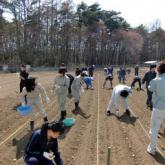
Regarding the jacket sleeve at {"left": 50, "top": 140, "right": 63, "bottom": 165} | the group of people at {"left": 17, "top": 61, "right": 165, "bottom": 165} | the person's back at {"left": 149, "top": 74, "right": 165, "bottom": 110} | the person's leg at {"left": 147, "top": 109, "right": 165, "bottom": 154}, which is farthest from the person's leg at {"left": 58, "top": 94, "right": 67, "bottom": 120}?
the jacket sleeve at {"left": 50, "top": 140, "right": 63, "bottom": 165}

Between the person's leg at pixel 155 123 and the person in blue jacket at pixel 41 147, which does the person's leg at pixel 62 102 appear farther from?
the person in blue jacket at pixel 41 147

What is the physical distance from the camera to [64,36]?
74938 mm

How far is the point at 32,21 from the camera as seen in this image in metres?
65.6

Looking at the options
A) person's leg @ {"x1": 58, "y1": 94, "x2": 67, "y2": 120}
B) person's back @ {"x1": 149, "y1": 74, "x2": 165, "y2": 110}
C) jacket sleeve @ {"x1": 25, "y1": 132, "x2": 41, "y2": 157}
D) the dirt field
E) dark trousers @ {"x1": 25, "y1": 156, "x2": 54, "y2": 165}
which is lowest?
the dirt field

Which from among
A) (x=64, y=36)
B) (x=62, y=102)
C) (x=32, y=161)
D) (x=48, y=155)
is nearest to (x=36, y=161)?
(x=32, y=161)

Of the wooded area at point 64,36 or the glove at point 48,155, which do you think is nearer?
the glove at point 48,155

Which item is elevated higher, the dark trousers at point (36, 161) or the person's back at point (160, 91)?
the person's back at point (160, 91)

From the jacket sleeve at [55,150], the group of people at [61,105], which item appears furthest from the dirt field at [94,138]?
the jacket sleeve at [55,150]

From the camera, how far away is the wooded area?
65.9 metres

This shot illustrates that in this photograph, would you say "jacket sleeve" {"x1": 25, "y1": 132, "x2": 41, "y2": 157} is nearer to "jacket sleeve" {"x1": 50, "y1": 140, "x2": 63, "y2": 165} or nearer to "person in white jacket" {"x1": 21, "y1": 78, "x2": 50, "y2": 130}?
"jacket sleeve" {"x1": 50, "y1": 140, "x2": 63, "y2": 165}

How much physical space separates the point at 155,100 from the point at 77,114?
253 inches

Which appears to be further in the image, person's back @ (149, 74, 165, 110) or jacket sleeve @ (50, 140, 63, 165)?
person's back @ (149, 74, 165, 110)

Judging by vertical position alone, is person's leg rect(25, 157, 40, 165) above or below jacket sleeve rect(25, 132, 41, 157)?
below

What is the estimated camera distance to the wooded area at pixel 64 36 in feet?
216
